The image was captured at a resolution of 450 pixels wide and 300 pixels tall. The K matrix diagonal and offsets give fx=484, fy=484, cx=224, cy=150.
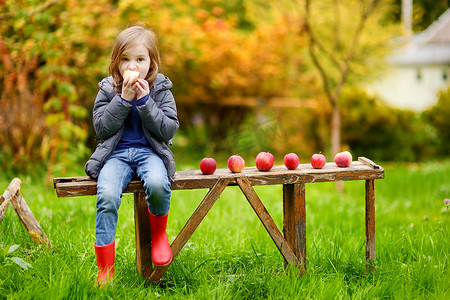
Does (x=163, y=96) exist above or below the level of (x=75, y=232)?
above

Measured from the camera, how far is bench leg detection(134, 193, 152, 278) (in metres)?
2.96

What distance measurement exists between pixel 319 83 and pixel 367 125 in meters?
1.74

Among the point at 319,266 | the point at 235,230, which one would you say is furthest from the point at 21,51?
the point at 319,266

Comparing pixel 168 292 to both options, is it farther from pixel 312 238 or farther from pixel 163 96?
pixel 312 238

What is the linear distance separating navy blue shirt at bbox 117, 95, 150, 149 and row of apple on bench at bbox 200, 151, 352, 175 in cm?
40

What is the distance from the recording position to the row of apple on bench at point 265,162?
10.0ft

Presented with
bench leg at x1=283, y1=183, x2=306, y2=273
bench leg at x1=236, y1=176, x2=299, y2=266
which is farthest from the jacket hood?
bench leg at x1=283, y1=183, x2=306, y2=273

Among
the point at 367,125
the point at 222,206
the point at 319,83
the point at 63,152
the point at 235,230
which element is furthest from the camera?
the point at 319,83

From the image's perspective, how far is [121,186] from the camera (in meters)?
2.76

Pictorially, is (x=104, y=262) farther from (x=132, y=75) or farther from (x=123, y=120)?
(x=132, y=75)

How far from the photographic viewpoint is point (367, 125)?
9.03m

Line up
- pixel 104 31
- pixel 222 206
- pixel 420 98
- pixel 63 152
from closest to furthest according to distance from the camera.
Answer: pixel 222 206
pixel 63 152
pixel 104 31
pixel 420 98

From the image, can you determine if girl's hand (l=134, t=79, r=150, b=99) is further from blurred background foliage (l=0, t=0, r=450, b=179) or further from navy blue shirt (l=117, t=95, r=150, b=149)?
blurred background foliage (l=0, t=0, r=450, b=179)

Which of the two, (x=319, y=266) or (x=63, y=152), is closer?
(x=319, y=266)
